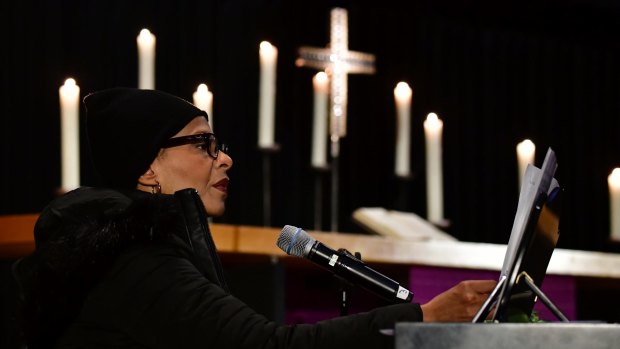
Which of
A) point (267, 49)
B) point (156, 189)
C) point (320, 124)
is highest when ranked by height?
point (267, 49)

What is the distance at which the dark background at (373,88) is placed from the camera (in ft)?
12.9

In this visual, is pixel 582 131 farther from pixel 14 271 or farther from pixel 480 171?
pixel 14 271

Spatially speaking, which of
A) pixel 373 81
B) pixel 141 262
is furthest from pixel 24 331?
pixel 373 81

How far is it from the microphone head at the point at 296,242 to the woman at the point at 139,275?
5.5 inches

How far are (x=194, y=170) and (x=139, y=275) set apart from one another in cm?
46

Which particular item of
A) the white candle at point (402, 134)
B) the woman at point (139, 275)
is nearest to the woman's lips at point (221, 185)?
the woman at point (139, 275)

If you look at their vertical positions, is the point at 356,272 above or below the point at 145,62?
below

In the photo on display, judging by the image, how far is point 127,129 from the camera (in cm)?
207

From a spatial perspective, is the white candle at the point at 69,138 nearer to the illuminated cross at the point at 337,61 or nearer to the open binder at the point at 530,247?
the illuminated cross at the point at 337,61

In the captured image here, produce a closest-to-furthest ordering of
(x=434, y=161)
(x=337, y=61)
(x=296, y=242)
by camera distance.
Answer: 1. (x=296, y=242)
2. (x=434, y=161)
3. (x=337, y=61)

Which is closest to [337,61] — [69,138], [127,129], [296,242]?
[69,138]

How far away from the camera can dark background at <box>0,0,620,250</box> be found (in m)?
3.92

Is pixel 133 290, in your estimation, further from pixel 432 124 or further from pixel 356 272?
pixel 432 124

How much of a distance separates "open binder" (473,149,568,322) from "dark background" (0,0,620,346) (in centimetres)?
186
